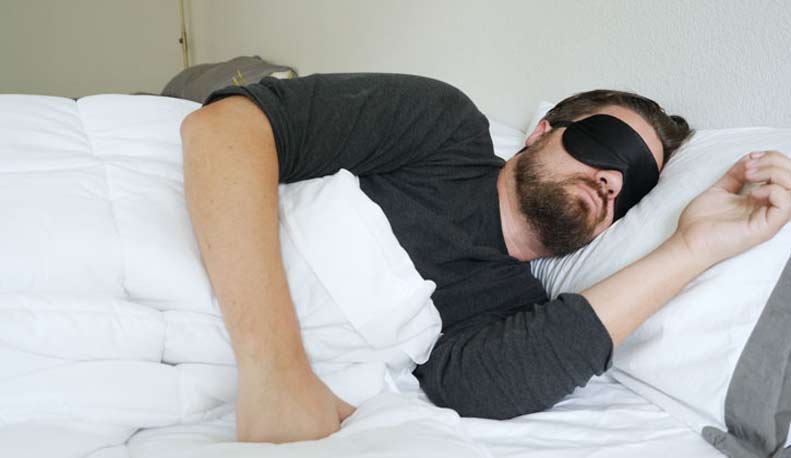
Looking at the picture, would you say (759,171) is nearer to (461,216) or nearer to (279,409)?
(461,216)

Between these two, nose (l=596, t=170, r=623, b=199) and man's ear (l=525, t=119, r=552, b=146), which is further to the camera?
man's ear (l=525, t=119, r=552, b=146)

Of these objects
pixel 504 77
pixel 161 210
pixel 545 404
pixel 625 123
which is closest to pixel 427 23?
pixel 504 77

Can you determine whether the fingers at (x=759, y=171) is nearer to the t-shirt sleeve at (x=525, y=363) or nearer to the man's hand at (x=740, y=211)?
the man's hand at (x=740, y=211)

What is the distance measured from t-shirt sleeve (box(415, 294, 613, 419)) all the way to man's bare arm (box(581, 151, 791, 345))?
0.12 feet

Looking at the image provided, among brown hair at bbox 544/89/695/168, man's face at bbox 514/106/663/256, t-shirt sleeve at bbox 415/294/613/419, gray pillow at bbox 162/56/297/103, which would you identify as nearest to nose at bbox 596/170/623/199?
man's face at bbox 514/106/663/256

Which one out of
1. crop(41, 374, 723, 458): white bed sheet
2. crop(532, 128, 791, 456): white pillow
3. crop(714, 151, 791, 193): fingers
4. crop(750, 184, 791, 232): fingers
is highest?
crop(714, 151, 791, 193): fingers

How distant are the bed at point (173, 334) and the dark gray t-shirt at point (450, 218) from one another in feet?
0.15

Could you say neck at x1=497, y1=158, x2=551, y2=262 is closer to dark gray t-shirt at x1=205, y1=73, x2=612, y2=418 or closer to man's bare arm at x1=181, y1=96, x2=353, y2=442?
dark gray t-shirt at x1=205, y1=73, x2=612, y2=418

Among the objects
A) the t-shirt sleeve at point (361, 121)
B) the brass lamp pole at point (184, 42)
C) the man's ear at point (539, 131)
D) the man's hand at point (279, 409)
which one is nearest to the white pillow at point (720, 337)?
the man's ear at point (539, 131)

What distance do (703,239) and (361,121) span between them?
53cm

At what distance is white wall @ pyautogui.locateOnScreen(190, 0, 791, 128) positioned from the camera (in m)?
0.93

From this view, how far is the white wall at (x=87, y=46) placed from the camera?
3469 mm

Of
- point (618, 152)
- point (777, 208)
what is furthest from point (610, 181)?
point (777, 208)

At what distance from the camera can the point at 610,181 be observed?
3.14ft
